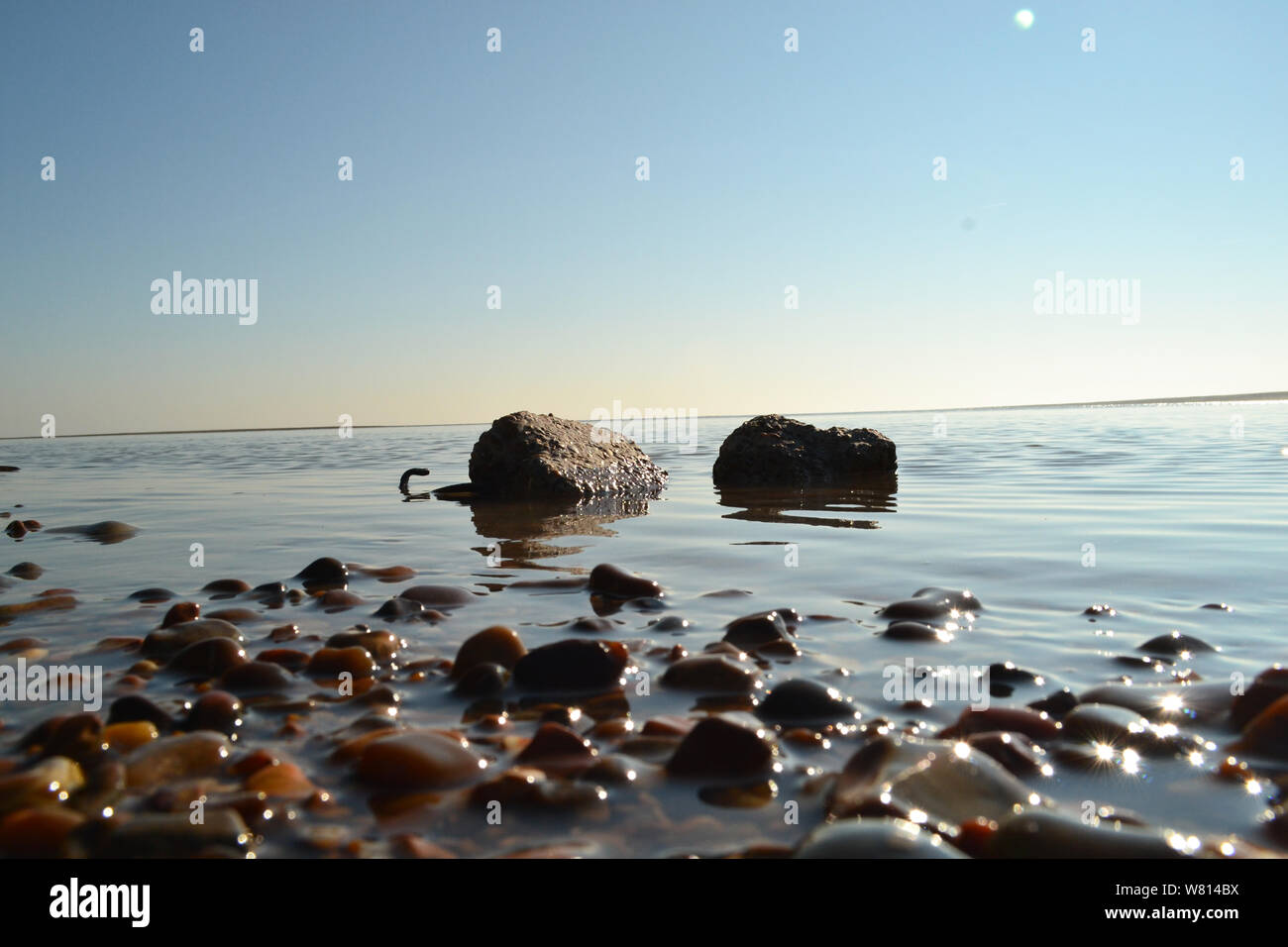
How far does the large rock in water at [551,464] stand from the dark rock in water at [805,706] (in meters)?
6.97

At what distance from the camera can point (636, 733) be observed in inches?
91.6

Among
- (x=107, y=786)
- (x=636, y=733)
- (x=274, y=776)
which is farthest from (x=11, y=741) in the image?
(x=636, y=733)

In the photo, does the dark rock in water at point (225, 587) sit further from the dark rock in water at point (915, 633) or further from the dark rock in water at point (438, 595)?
the dark rock in water at point (915, 633)

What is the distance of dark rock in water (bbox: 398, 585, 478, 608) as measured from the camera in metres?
4.00

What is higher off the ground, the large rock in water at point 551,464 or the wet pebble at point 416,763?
the large rock in water at point 551,464

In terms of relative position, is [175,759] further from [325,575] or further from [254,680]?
[325,575]

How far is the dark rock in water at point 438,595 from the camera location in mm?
4004

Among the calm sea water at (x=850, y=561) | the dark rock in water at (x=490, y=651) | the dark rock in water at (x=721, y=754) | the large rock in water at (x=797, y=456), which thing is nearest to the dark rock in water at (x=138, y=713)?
the calm sea water at (x=850, y=561)

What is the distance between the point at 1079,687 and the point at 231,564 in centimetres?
494

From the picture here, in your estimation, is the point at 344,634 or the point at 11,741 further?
the point at 344,634

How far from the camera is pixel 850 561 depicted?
16.3ft

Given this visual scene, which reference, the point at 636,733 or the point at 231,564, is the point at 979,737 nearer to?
the point at 636,733

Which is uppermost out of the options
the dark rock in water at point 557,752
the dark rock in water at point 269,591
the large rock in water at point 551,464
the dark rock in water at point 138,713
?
the large rock in water at point 551,464
